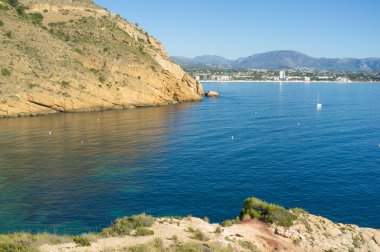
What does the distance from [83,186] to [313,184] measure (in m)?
27.9

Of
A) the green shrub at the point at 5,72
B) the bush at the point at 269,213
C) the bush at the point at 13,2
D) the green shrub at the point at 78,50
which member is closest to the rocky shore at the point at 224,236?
the bush at the point at 269,213

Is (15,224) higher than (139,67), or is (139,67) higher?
(139,67)

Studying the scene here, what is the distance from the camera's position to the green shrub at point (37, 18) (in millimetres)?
130250

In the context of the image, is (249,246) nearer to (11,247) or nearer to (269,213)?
(269,213)

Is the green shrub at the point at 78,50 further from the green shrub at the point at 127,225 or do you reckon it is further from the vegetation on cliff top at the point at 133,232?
the green shrub at the point at 127,225

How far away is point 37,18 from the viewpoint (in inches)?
5207

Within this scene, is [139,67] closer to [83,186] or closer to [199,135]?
[199,135]

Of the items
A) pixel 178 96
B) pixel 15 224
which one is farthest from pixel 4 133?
pixel 178 96

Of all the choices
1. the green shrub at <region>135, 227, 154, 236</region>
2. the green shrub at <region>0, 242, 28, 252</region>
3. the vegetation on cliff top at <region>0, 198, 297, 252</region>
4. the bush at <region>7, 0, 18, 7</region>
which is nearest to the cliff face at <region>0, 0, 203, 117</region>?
the bush at <region>7, 0, 18, 7</region>

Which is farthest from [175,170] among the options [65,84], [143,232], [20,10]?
[20,10]

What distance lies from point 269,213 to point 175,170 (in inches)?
889

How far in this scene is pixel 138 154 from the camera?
59.2 metres

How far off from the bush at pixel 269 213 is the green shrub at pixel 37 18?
12105 centimetres

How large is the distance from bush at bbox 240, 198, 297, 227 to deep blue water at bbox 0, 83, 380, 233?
5.65m
